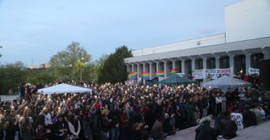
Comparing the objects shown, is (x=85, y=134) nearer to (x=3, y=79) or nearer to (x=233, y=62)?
(x=233, y=62)

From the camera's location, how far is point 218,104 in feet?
48.8

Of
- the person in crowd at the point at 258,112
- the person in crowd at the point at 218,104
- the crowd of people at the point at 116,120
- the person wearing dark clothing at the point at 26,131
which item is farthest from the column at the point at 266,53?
the person wearing dark clothing at the point at 26,131

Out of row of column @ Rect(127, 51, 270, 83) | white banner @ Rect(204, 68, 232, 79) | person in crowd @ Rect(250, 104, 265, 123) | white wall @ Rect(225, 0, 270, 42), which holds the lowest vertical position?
person in crowd @ Rect(250, 104, 265, 123)

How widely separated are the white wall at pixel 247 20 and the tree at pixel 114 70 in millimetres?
21578

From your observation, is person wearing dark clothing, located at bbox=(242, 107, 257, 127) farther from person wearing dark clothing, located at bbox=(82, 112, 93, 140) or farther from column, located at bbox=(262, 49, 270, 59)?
column, located at bbox=(262, 49, 270, 59)

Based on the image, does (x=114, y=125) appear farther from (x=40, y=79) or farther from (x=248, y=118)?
(x=40, y=79)

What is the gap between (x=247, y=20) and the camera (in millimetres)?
36875

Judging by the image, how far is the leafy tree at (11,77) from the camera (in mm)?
40156

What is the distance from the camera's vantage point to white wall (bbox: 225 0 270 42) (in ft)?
111

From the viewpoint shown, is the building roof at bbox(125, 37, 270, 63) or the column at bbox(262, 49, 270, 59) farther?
the building roof at bbox(125, 37, 270, 63)

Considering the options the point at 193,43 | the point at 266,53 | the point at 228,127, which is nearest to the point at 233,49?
the point at 266,53

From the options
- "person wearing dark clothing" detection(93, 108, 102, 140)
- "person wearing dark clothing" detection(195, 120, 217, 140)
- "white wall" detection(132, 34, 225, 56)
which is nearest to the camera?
"person wearing dark clothing" detection(195, 120, 217, 140)

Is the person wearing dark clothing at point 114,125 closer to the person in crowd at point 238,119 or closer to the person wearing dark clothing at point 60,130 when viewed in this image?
the person wearing dark clothing at point 60,130

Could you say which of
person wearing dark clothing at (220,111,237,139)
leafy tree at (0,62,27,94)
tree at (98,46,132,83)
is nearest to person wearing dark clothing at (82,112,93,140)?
person wearing dark clothing at (220,111,237,139)
